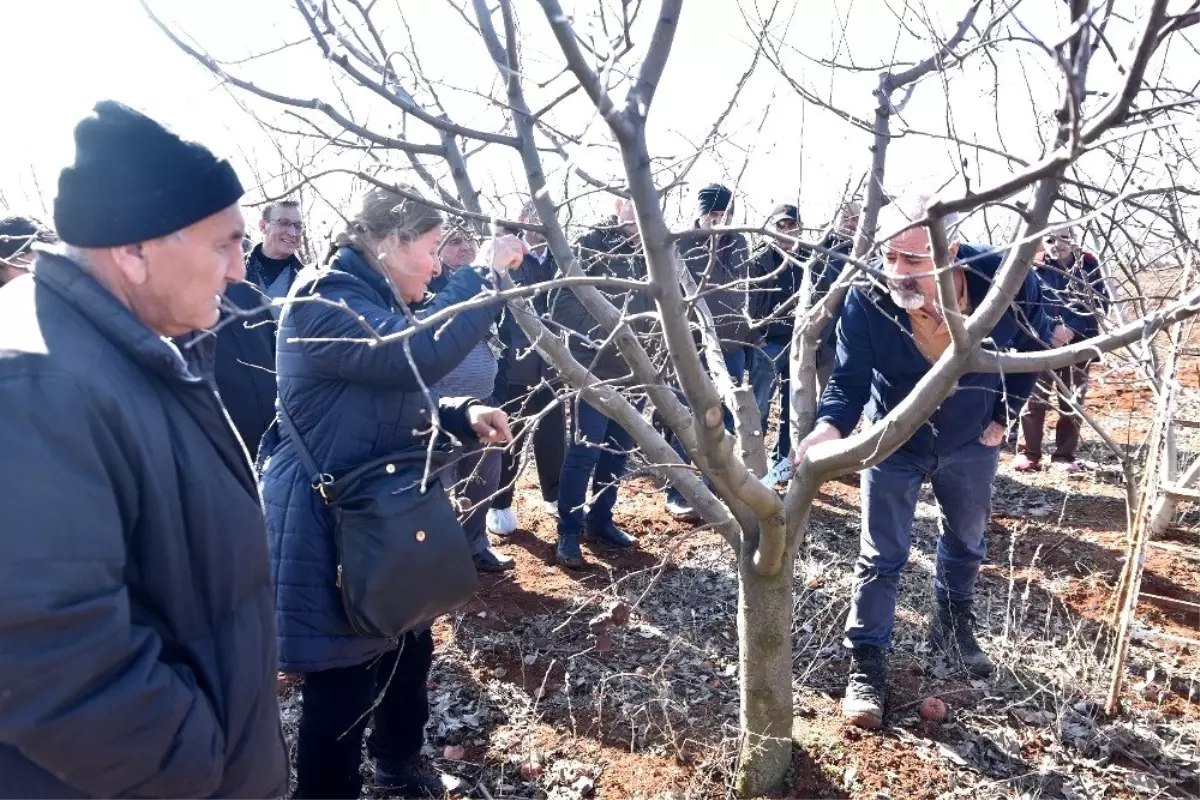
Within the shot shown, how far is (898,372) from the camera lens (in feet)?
9.43

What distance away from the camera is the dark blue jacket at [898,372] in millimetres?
2805

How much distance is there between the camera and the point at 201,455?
1347mm

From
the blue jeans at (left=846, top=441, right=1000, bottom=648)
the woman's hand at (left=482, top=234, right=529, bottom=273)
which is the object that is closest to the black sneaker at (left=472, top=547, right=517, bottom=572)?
the blue jeans at (left=846, top=441, right=1000, bottom=648)

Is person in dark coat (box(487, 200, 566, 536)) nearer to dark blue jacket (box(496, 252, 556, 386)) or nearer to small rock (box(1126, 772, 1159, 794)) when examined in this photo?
dark blue jacket (box(496, 252, 556, 386))

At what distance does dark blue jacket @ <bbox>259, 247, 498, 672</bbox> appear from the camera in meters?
2.01

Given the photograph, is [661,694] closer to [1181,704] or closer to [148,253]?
[1181,704]

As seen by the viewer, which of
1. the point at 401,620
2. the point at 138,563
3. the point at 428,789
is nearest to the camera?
the point at 138,563

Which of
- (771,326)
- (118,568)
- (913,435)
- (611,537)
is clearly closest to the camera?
(118,568)

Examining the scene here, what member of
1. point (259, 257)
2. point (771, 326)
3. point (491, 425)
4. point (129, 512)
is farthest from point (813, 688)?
point (259, 257)

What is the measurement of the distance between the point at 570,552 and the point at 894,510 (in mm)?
2070

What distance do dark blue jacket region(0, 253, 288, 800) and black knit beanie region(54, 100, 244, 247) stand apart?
84mm

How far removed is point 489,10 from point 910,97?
1382mm

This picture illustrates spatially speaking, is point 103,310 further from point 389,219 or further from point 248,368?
point 248,368

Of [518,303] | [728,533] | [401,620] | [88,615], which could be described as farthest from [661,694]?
[88,615]
